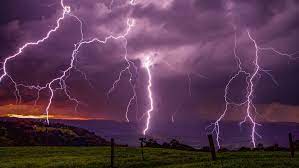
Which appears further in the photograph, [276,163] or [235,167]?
[276,163]

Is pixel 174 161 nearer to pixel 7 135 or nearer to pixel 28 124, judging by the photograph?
pixel 7 135

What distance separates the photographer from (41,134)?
172500 mm

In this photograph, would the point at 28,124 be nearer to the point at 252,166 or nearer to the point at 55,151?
the point at 55,151

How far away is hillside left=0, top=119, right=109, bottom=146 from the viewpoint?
16160 centimetres

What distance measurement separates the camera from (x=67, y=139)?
174m

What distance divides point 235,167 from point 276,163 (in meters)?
5.41

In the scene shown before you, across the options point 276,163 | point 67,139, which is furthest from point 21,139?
point 276,163

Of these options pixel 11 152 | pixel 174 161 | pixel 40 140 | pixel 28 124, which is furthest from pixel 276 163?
pixel 28 124

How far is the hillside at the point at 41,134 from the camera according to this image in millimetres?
161600

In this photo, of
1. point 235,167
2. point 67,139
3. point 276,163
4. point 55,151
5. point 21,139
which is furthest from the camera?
point 67,139

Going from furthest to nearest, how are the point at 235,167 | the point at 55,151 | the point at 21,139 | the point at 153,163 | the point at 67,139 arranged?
1. the point at 67,139
2. the point at 21,139
3. the point at 55,151
4. the point at 153,163
5. the point at 235,167

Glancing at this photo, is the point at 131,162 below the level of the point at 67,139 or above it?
below

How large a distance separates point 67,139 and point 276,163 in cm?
13987

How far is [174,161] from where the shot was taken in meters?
49.9
